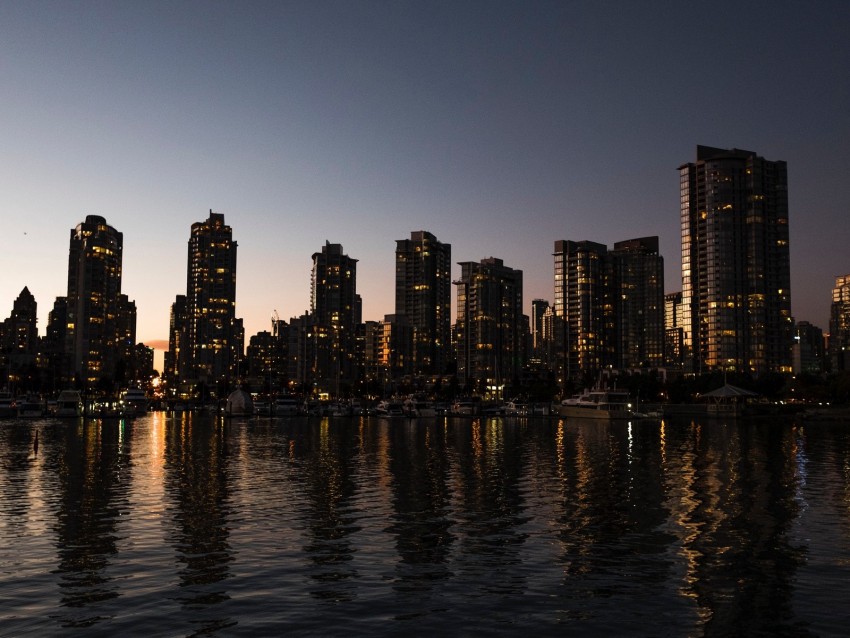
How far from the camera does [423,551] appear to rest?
3294 cm

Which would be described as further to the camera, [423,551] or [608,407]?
[608,407]

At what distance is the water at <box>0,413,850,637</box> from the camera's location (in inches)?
936

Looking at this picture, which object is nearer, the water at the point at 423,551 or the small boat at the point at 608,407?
the water at the point at 423,551

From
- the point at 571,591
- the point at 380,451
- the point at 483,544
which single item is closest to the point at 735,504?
the point at 483,544

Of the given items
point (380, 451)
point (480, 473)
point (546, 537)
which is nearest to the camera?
point (546, 537)

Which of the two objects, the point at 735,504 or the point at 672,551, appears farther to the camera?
the point at 735,504

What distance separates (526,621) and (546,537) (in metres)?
12.7

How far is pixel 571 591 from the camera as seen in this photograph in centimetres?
2683

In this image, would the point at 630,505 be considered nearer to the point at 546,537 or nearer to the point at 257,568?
the point at 546,537

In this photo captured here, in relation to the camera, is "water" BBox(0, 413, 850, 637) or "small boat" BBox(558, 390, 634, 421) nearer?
"water" BBox(0, 413, 850, 637)

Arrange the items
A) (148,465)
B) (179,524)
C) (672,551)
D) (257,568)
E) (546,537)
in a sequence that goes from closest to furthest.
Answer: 1. (257,568)
2. (672,551)
3. (546,537)
4. (179,524)
5. (148,465)

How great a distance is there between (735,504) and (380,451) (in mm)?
49263

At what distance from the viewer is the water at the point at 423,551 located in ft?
78.0

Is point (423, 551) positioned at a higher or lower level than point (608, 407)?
lower
